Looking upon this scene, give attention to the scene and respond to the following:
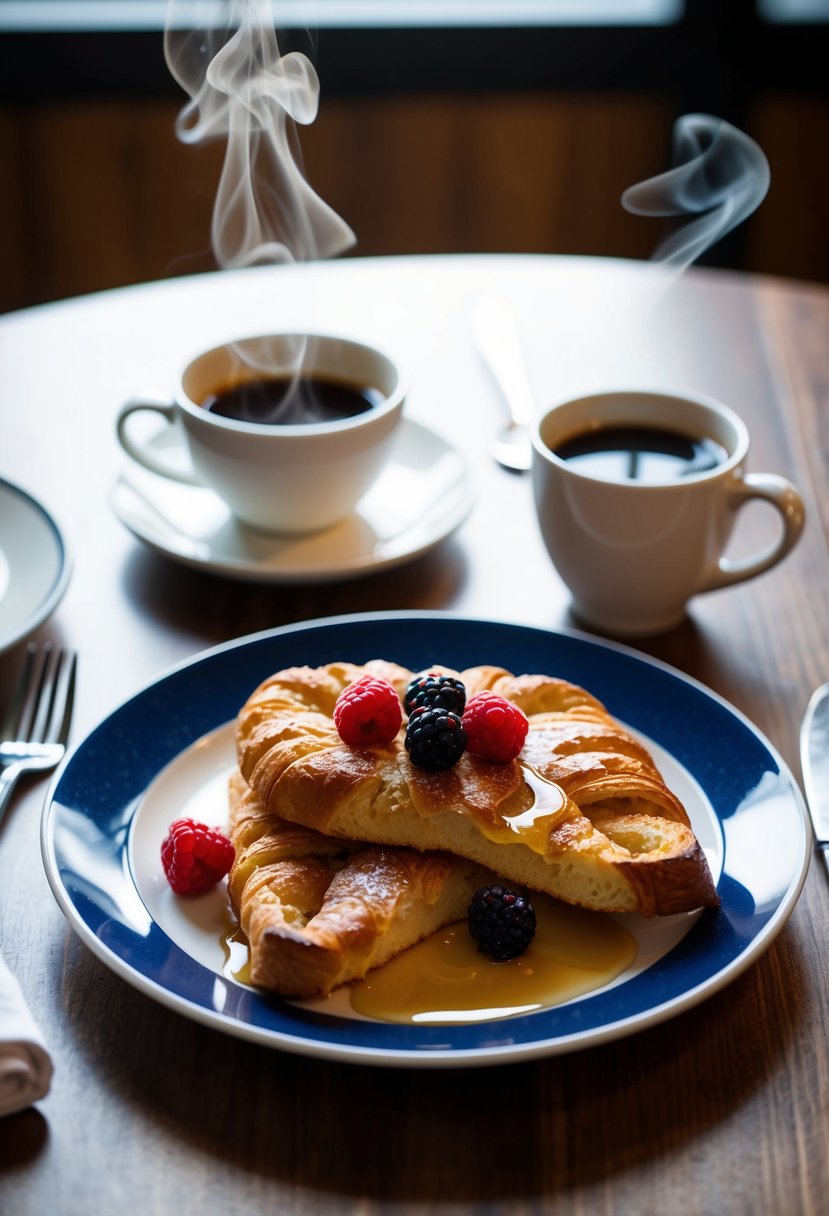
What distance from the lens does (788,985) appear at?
1.09 m

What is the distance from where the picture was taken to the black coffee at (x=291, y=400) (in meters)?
1.79

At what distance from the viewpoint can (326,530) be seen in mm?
1787

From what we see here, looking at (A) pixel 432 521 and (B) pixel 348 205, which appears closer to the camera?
(A) pixel 432 521

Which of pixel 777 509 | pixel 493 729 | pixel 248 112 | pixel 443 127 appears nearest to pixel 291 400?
pixel 248 112

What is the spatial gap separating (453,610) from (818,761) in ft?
1.69

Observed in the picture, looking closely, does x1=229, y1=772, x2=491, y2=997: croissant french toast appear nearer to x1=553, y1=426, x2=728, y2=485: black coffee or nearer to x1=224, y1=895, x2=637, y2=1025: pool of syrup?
x1=224, y1=895, x2=637, y2=1025: pool of syrup

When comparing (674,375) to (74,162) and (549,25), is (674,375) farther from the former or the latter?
(74,162)

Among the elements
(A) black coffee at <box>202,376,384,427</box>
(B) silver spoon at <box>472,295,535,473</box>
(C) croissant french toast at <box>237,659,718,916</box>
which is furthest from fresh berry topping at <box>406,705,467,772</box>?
(B) silver spoon at <box>472,295,535,473</box>

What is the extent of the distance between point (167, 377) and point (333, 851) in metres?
1.21

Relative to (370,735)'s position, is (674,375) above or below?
below

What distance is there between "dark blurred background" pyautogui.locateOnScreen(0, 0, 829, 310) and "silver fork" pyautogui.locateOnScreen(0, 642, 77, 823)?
8.16 feet

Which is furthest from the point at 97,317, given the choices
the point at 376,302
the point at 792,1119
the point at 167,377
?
the point at 792,1119

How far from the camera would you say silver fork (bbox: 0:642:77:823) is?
1.35 meters

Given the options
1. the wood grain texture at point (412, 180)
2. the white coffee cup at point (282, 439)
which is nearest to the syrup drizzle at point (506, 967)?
the white coffee cup at point (282, 439)
